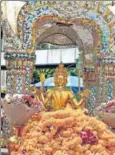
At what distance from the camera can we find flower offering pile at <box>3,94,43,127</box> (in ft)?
17.1

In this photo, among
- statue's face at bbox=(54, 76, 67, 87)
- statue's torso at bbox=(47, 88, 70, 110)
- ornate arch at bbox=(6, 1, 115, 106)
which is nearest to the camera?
ornate arch at bbox=(6, 1, 115, 106)

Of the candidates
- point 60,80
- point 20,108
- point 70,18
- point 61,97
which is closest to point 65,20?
point 70,18

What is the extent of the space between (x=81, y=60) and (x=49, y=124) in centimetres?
499

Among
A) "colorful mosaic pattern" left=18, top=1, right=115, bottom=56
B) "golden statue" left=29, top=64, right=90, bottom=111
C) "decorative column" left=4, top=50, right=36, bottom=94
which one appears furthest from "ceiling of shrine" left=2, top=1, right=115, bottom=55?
"golden statue" left=29, top=64, right=90, bottom=111

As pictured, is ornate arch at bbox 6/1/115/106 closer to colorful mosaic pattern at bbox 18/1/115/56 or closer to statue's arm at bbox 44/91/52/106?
colorful mosaic pattern at bbox 18/1/115/56

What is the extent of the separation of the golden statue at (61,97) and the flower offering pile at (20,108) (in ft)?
7.86

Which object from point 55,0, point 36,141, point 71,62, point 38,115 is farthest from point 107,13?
point 71,62

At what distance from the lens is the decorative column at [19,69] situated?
25.6 ft

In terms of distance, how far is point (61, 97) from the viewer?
A: 797 cm

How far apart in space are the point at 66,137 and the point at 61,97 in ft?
11.3

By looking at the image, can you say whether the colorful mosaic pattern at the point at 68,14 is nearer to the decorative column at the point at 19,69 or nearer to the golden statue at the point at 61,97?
the decorative column at the point at 19,69

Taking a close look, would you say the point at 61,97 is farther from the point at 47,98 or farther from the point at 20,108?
the point at 20,108

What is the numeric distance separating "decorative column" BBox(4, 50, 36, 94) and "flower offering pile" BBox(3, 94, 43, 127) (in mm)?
2400

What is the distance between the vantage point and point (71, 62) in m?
18.1
